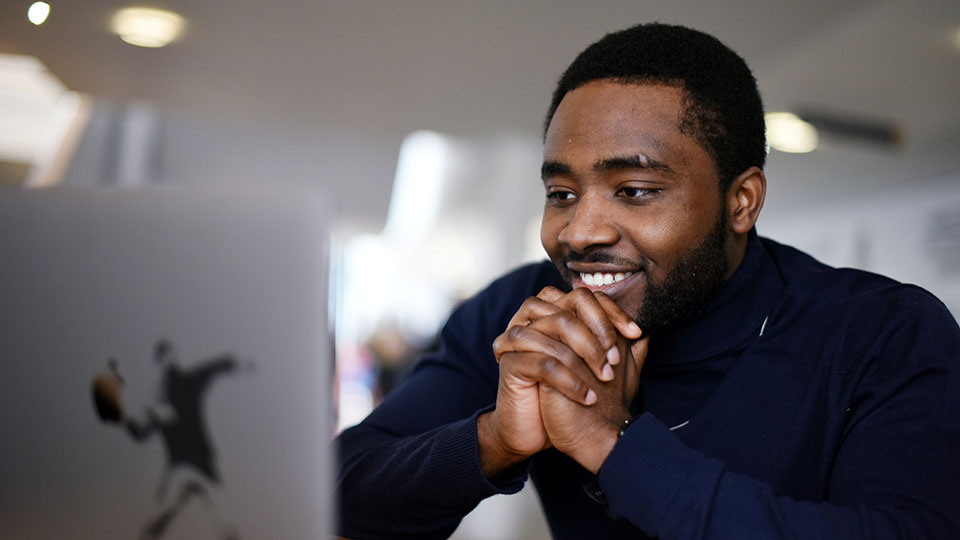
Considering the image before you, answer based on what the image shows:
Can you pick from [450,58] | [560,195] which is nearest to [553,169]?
[560,195]

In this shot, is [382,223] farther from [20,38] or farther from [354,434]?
[354,434]

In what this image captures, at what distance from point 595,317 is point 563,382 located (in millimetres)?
96

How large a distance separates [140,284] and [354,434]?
62 cm

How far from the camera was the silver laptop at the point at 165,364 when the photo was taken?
558mm

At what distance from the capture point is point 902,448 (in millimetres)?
839

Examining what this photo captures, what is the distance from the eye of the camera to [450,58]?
3.02 meters

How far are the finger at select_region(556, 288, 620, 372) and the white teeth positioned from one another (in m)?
0.16

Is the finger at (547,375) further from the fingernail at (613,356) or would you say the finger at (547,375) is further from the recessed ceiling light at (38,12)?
the recessed ceiling light at (38,12)

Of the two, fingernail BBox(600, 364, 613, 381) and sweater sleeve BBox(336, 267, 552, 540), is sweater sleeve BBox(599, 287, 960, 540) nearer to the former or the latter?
fingernail BBox(600, 364, 613, 381)

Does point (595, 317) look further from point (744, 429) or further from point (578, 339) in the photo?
point (744, 429)

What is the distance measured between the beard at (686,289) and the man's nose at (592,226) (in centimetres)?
10

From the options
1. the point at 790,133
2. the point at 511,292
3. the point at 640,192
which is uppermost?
the point at 790,133

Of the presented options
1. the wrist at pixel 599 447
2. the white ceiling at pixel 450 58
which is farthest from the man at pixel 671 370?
the white ceiling at pixel 450 58

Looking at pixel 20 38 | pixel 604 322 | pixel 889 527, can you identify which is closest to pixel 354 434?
pixel 604 322
